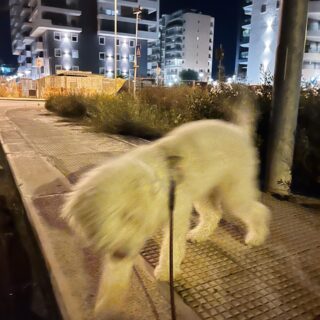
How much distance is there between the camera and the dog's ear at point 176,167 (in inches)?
82.7

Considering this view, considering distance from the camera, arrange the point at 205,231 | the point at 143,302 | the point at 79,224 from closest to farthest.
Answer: the point at 79,224, the point at 143,302, the point at 205,231

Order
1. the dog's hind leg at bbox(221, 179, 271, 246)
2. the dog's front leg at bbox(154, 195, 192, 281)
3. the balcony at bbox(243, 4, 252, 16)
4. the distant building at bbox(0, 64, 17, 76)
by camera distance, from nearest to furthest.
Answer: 1. the dog's front leg at bbox(154, 195, 192, 281)
2. the dog's hind leg at bbox(221, 179, 271, 246)
3. the balcony at bbox(243, 4, 252, 16)
4. the distant building at bbox(0, 64, 17, 76)

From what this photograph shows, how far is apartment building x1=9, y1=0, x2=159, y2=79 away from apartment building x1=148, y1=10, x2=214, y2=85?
32.8 m

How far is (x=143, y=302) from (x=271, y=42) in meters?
61.4

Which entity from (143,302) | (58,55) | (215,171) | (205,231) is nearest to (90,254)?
(143,302)

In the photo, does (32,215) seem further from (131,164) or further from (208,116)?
(208,116)

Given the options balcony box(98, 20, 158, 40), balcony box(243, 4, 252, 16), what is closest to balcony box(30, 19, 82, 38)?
balcony box(98, 20, 158, 40)

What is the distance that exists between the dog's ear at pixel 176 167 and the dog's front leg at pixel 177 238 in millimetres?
138

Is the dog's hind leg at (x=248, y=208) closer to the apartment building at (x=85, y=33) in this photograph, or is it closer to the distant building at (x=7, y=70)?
the apartment building at (x=85, y=33)

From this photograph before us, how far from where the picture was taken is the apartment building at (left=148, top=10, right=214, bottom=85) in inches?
3829

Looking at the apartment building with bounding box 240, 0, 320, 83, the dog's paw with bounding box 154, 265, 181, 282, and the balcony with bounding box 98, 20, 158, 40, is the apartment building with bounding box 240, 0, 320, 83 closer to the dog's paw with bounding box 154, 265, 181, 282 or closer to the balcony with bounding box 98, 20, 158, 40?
the balcony with bounding box 98, 20, 158, 40

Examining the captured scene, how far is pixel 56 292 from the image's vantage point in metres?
2.49

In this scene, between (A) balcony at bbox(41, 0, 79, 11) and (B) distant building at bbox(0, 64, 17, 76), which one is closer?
(A) balcony at bbox(41, 0, 79, 11)

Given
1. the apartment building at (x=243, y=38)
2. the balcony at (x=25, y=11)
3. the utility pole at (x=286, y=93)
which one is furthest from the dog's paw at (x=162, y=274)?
the apartment building at (x=243, y=38)
